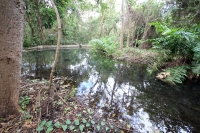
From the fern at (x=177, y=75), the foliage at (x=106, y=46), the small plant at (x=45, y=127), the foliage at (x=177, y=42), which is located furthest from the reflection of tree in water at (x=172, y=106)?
the foliage at (x=106, y=46)

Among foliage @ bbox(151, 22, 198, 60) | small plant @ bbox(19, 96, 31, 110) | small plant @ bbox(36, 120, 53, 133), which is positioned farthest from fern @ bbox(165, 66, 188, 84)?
small plant @ bbox(19, 96, 31, 110)

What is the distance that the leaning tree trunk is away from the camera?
119 cm

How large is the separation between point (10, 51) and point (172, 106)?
2948 millimetres

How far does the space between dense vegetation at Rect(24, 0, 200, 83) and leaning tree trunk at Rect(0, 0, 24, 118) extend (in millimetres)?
2799

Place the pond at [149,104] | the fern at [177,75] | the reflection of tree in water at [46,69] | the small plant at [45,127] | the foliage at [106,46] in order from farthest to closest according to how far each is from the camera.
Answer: the foliage at [106,46] < the reflection of tree in water at [46,69] < the fern at [177,75] < the pond at [149,104] < the small plant at [45,127]

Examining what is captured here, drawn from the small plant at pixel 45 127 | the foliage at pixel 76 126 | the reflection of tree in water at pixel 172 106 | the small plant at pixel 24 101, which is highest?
the small plant at pixel 24 101

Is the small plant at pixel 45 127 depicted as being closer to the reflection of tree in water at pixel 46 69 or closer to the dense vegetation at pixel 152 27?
the reflection of tree in water at pixel 46 69

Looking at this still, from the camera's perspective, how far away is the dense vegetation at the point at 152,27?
3.54 metres

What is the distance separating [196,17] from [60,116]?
5595 mm

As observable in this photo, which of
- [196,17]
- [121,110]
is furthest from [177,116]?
[196,17]

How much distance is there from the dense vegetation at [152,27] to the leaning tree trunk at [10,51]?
9.18 ft

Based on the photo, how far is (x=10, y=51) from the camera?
49.8 inches

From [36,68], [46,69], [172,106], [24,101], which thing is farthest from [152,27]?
[24,101]

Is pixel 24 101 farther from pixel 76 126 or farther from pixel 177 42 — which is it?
pixel 177 42
